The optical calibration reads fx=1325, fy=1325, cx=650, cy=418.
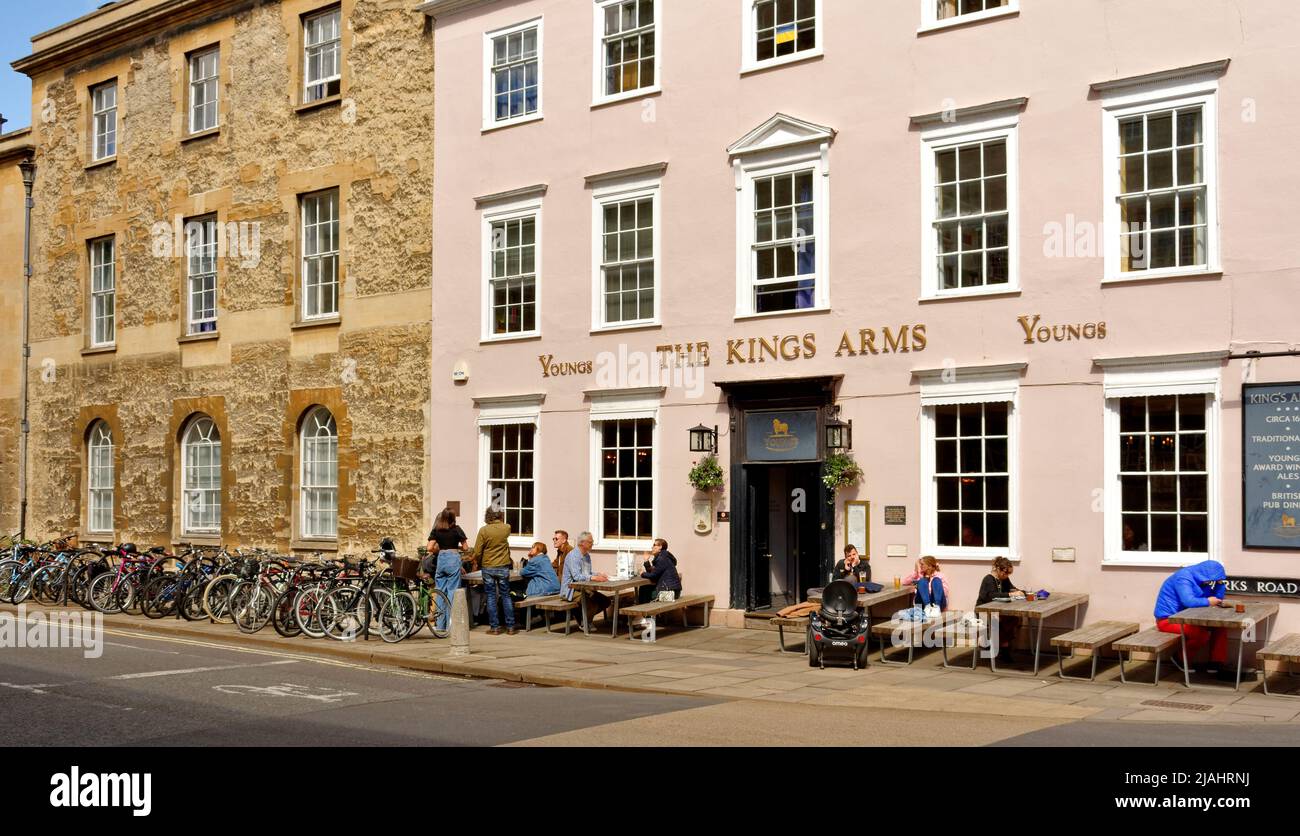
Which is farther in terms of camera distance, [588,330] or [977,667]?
[588,330]

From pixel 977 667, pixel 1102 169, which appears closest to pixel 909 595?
pixel 977 667

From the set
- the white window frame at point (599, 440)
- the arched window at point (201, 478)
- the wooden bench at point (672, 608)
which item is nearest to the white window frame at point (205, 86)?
the arched window at point (201, 478)

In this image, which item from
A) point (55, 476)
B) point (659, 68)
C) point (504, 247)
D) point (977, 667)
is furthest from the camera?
point (55, 476)

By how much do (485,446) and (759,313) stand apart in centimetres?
581

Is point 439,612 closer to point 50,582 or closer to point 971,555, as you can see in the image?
point 971,555

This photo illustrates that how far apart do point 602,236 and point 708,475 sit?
4377mm

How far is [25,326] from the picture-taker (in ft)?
102

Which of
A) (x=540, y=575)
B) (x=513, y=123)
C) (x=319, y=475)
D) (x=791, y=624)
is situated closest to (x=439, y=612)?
(x=540, y=575)

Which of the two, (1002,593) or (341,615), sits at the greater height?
(1002,593)

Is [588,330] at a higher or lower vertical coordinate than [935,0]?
lower

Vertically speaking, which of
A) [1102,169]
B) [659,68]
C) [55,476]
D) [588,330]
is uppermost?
[659,68]

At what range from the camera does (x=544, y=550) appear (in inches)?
776

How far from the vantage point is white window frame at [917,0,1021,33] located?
16.6m
